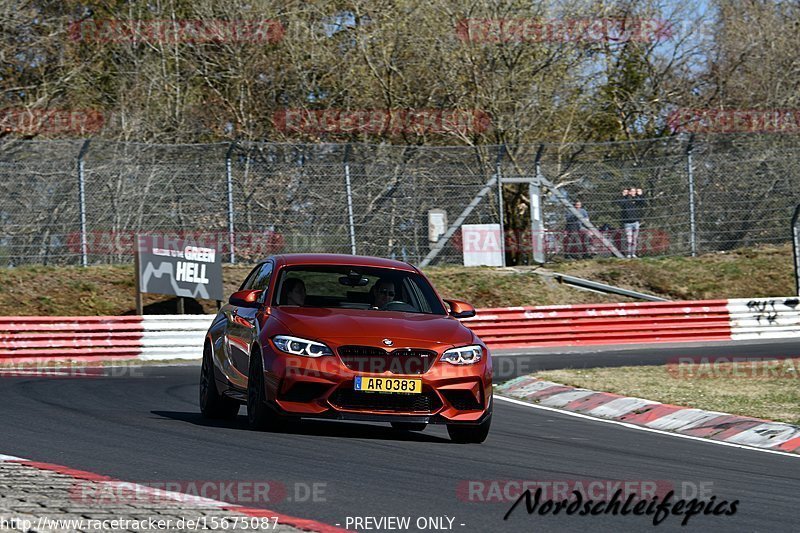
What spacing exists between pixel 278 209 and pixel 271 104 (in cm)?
881

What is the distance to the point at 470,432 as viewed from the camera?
367 inches

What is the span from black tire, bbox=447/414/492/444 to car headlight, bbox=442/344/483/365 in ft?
1.52

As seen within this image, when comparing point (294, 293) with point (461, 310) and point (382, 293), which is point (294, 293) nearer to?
point (382, 293)

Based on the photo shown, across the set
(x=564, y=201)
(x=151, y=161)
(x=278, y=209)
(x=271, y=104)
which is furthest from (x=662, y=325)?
(x=271, y=104)

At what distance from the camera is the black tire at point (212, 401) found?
10.5 metres

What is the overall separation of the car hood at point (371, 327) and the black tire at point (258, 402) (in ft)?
1.23

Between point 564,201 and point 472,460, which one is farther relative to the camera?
point 564,201

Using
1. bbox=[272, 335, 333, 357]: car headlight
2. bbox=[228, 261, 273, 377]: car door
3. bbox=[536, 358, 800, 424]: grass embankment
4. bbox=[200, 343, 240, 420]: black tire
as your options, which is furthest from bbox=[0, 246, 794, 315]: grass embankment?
bbox=[272, 335, 333, 357]: car headlight

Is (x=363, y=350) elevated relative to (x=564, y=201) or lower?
lower

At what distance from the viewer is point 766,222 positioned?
26.9 m

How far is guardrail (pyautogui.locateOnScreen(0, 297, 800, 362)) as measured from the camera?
1911cm

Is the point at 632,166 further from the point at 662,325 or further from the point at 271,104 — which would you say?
the point at 271,104

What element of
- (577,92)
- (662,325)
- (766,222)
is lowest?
(662,325)

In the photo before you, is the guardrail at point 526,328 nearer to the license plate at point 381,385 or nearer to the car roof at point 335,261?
the car roof at point 335,261
